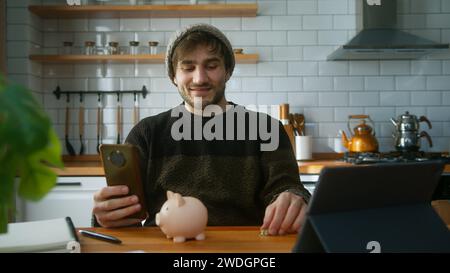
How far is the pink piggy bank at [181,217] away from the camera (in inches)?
39.5

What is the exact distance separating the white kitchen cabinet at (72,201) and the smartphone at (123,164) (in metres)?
1.58

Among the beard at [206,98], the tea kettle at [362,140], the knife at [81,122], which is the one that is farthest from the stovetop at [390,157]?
the knife at [81,122]

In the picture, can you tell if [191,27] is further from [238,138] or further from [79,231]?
[79,231]

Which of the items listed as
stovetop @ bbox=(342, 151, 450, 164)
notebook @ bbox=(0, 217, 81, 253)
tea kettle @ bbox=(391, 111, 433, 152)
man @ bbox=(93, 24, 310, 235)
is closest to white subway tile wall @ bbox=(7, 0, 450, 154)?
tea kettle @ bbox=(391, 111, 433, 152)

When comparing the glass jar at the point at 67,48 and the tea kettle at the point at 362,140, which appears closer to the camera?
the tea kettle at the point at 362,140

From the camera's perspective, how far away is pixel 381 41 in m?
2.93

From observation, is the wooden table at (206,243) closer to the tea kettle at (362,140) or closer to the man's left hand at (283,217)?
the man's left hand at (283,217)

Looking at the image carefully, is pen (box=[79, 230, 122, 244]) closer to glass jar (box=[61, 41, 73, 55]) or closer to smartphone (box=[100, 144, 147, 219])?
smartphone (box=[100, 144, 147, 219])

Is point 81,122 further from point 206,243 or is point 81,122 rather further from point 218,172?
point 206,243

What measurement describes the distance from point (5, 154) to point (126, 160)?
2.57ft

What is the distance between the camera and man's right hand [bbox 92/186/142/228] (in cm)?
116

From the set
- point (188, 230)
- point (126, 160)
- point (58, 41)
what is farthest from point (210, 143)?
point (58, 41)

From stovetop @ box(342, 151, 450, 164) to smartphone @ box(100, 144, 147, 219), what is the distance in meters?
1.80

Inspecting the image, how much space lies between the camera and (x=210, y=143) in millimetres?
1776
